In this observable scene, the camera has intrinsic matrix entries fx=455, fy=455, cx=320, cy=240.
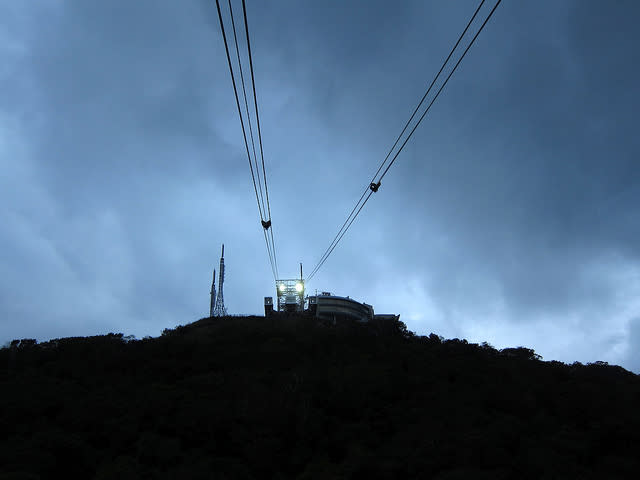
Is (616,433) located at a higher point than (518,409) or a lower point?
lower

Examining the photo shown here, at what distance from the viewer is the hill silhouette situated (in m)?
20.2

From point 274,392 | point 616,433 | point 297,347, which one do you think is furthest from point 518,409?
point 297,347

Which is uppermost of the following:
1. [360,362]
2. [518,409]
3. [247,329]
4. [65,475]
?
[247,329]

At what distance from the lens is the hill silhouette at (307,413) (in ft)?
66.4

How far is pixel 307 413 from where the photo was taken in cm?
2595

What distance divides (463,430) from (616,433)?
7.46 meters

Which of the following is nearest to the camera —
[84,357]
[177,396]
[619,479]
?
[619,479]

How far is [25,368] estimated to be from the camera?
112 ft

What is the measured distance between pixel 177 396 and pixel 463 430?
17145mm

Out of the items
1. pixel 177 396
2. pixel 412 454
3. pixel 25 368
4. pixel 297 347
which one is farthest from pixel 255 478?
pixel 25 368

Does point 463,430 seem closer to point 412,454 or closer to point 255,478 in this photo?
point 412,454

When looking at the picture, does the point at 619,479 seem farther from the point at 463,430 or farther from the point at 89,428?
the point at 89,428

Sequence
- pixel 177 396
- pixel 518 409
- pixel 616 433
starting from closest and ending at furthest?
pixel 616 433 → pixel 518 409 → pixel 177 396

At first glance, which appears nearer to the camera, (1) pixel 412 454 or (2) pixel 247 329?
(1) pixel 412 454
